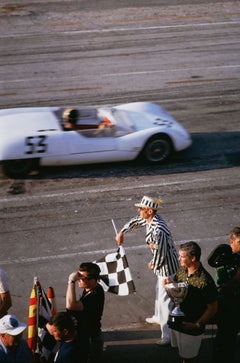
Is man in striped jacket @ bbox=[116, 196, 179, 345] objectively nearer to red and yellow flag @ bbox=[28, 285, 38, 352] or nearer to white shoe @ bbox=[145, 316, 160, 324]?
white shoe @ bbox=[145, 316, 160, 324]

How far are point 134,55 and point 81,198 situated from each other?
8.75 m

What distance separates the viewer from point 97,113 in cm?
1448

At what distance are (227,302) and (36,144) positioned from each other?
6391mm

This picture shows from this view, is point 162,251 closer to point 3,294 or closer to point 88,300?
point 88,300

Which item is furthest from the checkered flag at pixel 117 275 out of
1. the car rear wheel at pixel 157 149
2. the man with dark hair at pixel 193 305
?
the car rear wheel at pixel 157 149

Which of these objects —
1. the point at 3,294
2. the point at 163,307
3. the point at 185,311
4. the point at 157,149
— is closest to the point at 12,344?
the point at 3,294

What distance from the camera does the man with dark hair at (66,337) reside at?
23.2 feet

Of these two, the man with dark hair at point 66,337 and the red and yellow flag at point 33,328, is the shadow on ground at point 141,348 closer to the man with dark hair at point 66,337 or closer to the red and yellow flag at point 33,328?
the red and yellow flag at point 33,328

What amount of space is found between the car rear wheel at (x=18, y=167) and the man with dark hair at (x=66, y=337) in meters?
6.77

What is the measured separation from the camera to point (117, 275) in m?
9.24

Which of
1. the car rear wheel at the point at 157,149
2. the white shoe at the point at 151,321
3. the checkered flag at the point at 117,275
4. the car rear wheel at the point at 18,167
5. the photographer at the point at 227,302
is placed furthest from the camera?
the car rear wheel at the point at 157,149

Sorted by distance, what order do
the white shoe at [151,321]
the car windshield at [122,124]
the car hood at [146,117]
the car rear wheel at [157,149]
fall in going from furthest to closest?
1. the car hood at [146,117]
2. the car rear wheel at [157,149]
3. the car windshield at [122,124]
4. the white shoe at [151,321]

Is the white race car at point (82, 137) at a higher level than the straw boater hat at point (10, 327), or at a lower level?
higher

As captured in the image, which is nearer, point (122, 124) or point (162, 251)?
point (162, 251)
